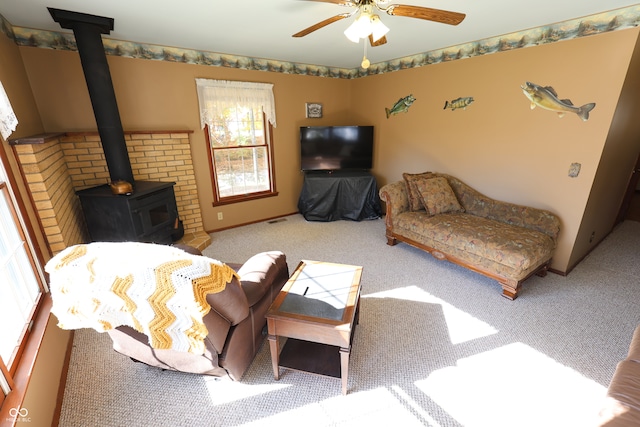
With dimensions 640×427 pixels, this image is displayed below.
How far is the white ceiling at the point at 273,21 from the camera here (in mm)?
2053

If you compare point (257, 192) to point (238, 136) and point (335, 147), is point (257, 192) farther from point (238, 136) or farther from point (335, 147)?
point (335, 147)

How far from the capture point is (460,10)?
2.18 m

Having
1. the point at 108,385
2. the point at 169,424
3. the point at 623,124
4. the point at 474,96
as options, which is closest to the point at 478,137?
the point at 474,96

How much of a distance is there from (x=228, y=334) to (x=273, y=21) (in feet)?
8.18

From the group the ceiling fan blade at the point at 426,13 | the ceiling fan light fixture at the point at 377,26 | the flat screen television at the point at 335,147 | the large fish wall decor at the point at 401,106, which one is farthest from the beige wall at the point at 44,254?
the large fish wall decor at the point at 401,106

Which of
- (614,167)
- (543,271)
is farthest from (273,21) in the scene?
(614,167)

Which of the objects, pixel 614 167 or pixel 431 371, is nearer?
pixel 431 371

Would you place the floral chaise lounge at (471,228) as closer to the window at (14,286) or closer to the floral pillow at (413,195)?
the floral pillow at (413,195)

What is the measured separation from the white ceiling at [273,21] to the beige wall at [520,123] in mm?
305

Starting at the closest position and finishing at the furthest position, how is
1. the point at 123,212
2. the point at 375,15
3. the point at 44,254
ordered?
the point at 375,15 < the point at 44,254 < the point at 123,212

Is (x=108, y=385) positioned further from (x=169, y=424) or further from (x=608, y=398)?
(x=608, y=398)

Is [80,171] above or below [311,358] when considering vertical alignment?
above

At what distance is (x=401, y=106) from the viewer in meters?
4.02

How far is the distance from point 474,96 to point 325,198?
2324mm
